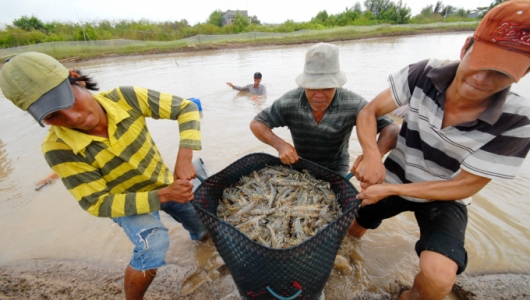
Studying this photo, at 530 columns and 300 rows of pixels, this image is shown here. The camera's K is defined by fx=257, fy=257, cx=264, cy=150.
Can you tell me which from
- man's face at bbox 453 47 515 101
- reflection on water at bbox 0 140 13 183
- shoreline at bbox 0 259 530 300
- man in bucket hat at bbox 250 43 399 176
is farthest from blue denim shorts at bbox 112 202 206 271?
reflection on water at bbox 0 140 13 183

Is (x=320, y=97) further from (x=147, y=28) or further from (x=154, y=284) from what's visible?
(x=147, y=28)

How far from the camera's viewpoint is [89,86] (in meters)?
2.12

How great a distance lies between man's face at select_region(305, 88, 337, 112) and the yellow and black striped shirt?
1150mm

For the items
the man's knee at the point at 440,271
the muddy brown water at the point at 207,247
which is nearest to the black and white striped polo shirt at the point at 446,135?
the man's knee at the point at 440,271

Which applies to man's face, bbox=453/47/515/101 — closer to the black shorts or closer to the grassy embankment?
the black shorts

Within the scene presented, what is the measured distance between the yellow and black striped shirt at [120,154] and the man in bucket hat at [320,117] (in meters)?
0.91

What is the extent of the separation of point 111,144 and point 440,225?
2777mm

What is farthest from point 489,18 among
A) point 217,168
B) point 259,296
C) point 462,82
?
point 217,168

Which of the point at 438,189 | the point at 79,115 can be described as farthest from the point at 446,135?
the point at 79,115

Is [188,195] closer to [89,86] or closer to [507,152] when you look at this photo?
[89,86]

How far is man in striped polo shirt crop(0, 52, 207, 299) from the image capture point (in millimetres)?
1624

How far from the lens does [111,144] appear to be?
6.91ft

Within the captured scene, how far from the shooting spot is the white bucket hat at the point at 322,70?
8.00 ft

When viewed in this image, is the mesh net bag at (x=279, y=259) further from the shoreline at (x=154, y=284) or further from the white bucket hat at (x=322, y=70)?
the white bucket hat at (x=322, y=70)
